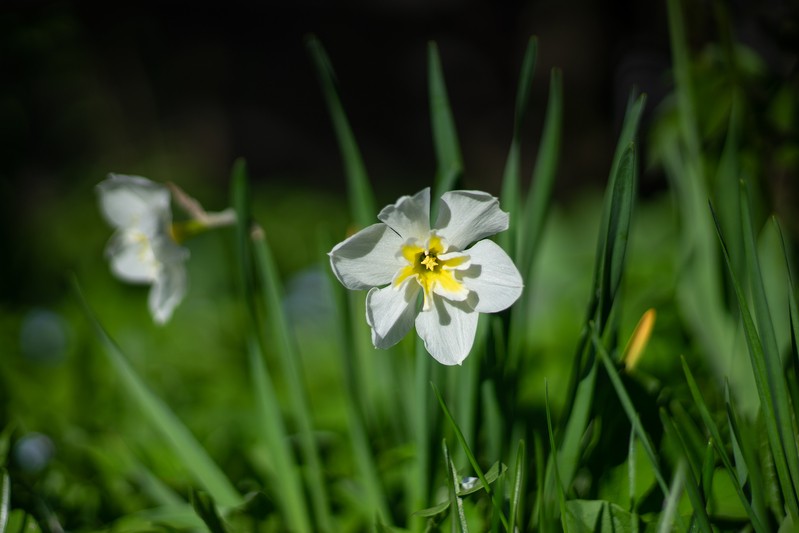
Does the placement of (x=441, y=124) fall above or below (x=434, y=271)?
above

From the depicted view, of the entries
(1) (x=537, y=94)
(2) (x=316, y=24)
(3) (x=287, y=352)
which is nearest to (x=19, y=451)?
Result: (3) (x=287, y=352)

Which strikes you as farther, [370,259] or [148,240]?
[148,240]

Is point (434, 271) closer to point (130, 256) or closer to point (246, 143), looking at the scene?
point (130, 256)

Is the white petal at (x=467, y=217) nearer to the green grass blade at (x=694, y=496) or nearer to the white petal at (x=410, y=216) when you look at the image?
the white petal at (x=410, y=216)

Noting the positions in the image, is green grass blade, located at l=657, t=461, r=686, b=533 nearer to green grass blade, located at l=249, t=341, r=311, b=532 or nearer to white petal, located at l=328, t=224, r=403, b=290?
white petal, located at l=328, t=224, r=403, b=290

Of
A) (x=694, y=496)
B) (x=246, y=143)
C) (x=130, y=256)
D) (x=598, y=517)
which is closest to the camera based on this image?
(x=694, y=496)

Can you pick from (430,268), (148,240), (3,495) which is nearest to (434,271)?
(430,268)

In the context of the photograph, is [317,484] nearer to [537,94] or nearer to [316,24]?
[537,94]
